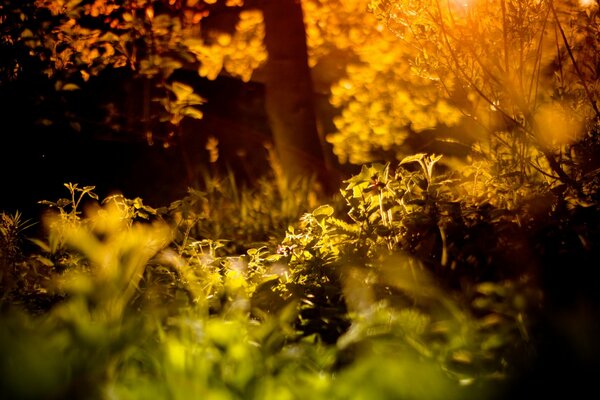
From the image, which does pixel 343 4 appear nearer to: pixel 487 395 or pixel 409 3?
pixel 409 3

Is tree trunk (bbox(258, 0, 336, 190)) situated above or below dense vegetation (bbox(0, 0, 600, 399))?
above

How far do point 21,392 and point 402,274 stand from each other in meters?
1.31

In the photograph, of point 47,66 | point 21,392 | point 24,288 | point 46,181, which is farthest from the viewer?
point 46,181

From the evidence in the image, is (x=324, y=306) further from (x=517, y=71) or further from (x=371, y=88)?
(x=371, y=88)

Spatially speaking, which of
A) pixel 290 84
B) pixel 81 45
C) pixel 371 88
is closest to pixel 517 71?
pixel 290 84

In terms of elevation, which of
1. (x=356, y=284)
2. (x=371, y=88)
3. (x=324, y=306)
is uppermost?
(x=371, y=88)

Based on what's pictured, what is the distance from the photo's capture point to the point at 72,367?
124 cm

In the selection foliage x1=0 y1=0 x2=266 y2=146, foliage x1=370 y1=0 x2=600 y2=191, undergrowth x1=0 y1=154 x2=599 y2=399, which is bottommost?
undergrowth x1=0 y1=154 x2=599 y2=399

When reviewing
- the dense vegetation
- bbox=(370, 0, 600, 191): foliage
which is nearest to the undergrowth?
the dense vegetation

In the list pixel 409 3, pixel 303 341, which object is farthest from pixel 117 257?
pixel 409 3

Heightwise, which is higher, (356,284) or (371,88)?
(371,88)

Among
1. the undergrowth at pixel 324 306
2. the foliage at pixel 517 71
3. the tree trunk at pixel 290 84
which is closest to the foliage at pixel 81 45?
the tree trunk at pixel 290 84

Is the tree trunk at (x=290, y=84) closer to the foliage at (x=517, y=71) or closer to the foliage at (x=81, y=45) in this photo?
the foliage at (x=81, y=45)

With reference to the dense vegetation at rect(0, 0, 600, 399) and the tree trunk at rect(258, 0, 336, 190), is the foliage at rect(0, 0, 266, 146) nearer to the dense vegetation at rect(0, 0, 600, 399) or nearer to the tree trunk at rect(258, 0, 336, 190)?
the dense vegetation at rect(0, 0, 600, 399)
